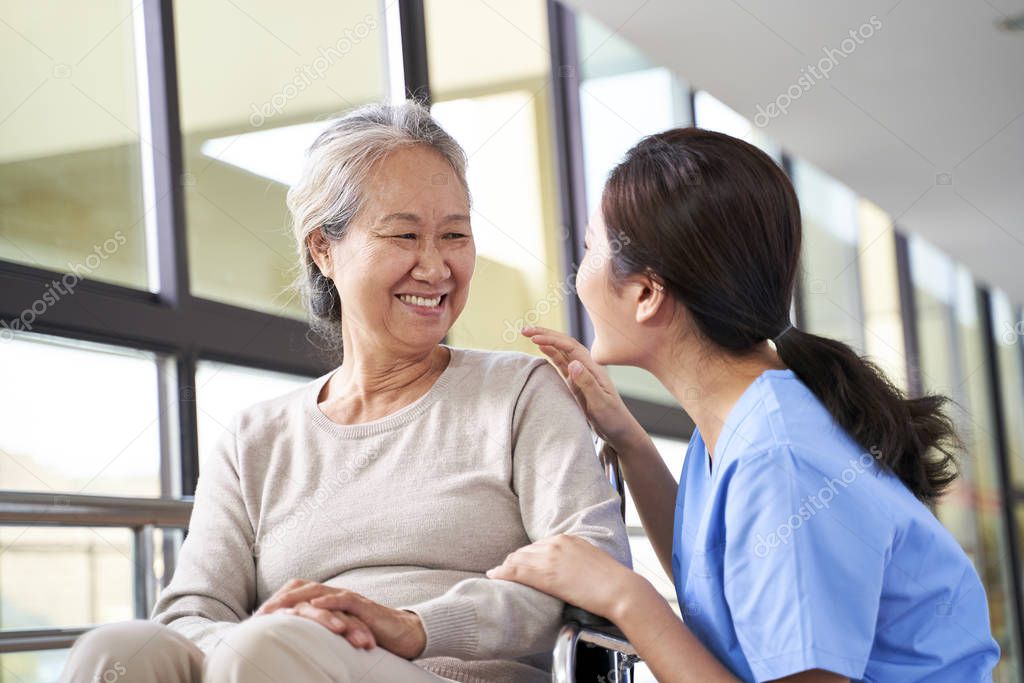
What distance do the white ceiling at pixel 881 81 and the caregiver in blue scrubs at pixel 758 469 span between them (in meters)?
2.93

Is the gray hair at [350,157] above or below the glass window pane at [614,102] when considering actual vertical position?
below

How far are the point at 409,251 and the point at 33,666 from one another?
137 cm

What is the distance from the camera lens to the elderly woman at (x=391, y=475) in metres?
1.25

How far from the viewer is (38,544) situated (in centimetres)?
241

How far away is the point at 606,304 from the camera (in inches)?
59.2

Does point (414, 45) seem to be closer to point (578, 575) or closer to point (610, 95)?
point (610, 95)

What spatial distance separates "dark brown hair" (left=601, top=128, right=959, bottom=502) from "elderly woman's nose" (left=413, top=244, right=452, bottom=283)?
340mm

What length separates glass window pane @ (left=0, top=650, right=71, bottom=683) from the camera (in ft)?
7.48

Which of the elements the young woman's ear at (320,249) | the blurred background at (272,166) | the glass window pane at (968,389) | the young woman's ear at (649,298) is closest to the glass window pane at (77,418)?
Answer: the blurred background at (272,166)

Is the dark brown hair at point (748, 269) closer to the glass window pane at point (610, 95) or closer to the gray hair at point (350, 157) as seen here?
the gray hair at point (350, 157)

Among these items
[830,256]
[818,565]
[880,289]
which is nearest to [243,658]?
[818,565]

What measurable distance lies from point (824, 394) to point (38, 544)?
1.80 metres

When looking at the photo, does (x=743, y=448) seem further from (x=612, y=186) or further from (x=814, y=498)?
(x=612, y=186)

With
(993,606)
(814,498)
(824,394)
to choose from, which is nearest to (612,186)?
(824,394)
